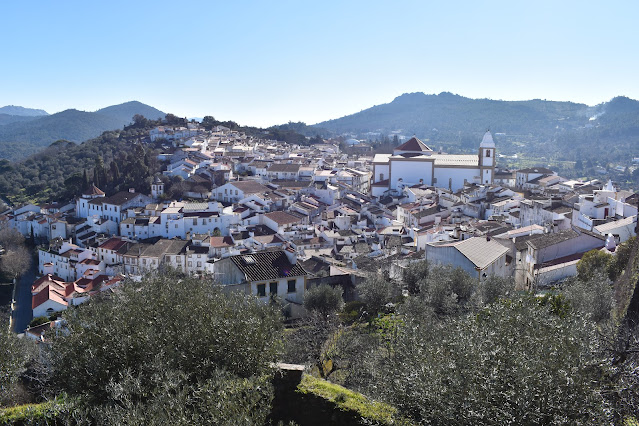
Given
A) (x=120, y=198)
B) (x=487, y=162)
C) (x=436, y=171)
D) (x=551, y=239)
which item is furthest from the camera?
(x=436, y=171)

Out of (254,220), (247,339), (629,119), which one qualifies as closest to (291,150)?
(254,220)

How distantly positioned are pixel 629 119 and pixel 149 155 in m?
139

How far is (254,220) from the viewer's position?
39.7 meters

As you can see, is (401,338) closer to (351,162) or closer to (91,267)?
(91,267)

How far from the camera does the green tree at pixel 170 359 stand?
6418 millimetres

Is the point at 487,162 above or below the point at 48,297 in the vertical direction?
above

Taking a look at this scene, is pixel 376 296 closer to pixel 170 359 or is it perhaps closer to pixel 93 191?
pixel 170 359

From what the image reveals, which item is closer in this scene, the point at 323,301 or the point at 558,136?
the point at 323,301

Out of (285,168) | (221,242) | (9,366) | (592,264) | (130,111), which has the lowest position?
(221,242)

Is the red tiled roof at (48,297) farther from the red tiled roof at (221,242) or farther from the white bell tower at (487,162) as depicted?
the white bell tower at (487,162)

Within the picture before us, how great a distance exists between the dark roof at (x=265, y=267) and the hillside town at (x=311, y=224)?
52 mm

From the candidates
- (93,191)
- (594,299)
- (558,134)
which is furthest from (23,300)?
(558,134)

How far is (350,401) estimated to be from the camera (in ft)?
26.4

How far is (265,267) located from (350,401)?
1042 cm
